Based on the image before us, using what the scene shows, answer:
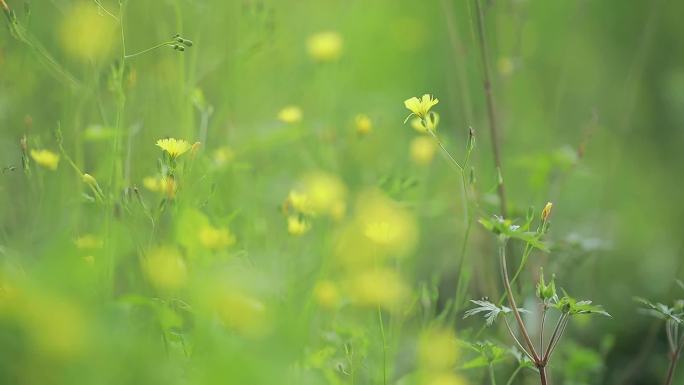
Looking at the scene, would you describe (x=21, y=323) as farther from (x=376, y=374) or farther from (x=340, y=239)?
(x=340, y=239)

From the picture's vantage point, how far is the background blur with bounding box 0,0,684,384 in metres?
0.91

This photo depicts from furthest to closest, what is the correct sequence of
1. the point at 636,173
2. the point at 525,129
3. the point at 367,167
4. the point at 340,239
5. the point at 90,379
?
the point at 525,129, the point at 636,173, the point at 367,167, the point at 340,239, the point at 90,379

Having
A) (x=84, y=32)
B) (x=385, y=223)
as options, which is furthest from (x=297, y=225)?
(x=84, y=32)

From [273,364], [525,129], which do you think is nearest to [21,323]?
[273,364]

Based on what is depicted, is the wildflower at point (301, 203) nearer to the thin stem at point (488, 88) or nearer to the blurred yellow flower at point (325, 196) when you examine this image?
the blurred yellow flower at point (325, 196)

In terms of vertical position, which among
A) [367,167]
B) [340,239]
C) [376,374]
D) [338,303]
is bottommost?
[376,374]

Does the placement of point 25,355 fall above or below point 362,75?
below

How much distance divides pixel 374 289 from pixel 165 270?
39 centimetres

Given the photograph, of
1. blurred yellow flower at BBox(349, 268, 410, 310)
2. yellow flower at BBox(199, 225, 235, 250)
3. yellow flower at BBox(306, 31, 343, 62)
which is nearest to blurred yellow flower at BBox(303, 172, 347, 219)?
blurred yellow flower at BBox(349, 268, 410, 310)

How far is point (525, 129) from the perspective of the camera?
2762 mm

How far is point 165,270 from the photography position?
A: 1.10m

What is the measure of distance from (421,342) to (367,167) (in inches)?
36.5

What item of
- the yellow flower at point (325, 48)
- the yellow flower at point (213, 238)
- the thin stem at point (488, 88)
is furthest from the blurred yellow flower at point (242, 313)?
the yellow flower at point (325, 48)

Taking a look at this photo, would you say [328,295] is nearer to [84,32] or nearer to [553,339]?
[553,339]
